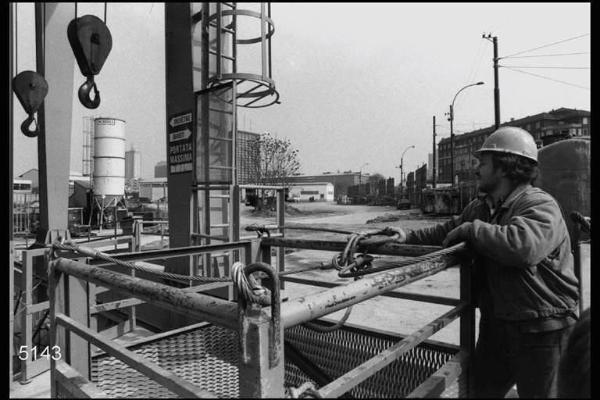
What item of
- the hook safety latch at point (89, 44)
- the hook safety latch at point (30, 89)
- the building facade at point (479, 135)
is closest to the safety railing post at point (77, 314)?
the hook safety latch at point (89, 44)

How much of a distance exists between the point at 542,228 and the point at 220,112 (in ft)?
15.9

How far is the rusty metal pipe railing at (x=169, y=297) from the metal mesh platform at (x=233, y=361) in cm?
82

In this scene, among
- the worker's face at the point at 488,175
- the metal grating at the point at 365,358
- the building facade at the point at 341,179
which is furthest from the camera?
the building facade at the point at 341,179

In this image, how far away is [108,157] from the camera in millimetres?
13117

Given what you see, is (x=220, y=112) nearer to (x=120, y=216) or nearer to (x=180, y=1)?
(x=180, y=1)

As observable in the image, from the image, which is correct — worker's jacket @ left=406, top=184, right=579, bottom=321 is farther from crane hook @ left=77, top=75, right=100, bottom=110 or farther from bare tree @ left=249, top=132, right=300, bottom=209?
bare tree @ left=249, top=132, right=300, bottom=209

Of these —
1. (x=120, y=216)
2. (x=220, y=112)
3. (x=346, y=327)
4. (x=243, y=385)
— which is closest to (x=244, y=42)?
(x=220, y=112)

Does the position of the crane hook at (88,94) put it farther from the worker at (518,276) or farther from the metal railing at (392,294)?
the worker at (518,276)

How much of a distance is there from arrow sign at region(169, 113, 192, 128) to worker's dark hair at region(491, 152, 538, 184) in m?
4.55

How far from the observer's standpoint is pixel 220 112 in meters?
5.68

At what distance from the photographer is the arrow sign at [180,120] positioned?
555cm

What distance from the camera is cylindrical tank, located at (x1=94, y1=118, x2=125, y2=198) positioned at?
13.1 meters

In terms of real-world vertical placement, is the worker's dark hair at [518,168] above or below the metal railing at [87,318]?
above

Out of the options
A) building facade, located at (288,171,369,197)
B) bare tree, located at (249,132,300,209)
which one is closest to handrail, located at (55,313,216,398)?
bare tree, located at (249,132,300,209)
